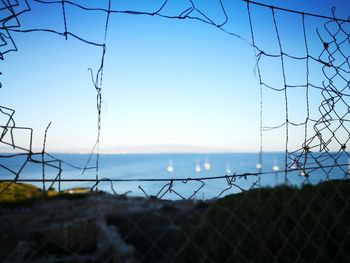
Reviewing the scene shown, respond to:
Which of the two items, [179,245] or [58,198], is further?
[179,245]

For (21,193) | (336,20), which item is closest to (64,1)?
(21,193)

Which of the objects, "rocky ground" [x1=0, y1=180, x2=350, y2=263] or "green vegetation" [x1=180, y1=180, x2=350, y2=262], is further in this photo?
"green vegetation" [x1=180, y1=180, x2=350, y2=262]

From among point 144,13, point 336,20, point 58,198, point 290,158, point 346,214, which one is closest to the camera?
point 58,198

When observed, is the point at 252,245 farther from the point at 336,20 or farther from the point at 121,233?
the point at 336,20

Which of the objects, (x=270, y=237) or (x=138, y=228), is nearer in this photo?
(x=138, y=228)

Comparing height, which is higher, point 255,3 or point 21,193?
point 255,3

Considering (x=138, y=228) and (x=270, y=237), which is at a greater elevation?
(x=138, y=228)

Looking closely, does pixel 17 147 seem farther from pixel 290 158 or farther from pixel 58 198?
pixel 290 158

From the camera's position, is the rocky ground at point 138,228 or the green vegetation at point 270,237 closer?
the rocky ground at point 138,228

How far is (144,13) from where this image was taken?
2631 millimetres

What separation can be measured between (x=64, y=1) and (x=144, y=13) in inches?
25.8

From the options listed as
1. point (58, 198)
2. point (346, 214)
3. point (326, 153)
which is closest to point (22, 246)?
point (58, 198)

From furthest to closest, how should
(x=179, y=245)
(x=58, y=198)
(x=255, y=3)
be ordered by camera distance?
(x=255, y=3), (x=179, y=245), (x=58, y=198)

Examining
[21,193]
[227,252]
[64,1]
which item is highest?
[64,1]
